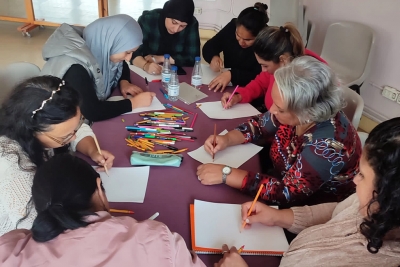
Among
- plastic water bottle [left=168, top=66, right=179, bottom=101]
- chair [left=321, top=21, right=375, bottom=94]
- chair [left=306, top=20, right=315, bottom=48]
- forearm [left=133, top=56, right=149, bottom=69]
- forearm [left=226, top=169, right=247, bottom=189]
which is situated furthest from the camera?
chair [left=306, top=20, right=315, bottom=48]

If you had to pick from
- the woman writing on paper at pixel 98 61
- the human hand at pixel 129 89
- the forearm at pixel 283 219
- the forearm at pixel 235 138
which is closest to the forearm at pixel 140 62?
the woman writing on paper at pixel 98 61

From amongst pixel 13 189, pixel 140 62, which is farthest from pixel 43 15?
pixel 13 189

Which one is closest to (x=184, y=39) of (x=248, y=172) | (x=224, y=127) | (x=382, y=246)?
(x=224, y=127)

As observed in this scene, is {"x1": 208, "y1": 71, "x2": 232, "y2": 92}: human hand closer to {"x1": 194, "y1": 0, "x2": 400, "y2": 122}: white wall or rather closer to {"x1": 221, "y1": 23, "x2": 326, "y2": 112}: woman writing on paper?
{"x1": 221, "y1": 23, "x2": 326, "y2": 112}: woman writing on paper

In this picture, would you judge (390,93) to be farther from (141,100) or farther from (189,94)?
(141,100)

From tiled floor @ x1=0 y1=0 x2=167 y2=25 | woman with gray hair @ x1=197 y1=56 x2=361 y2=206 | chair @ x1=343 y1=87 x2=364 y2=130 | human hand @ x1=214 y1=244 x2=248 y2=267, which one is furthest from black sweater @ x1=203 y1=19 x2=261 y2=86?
tiled floor @ x1=0 y1=0 x2=167 y2=25

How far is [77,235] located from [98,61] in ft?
4.23

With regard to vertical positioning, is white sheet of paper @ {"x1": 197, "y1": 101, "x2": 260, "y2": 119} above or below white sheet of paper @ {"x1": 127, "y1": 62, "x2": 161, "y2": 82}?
below

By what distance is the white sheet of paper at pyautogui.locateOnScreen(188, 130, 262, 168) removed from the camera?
148cm

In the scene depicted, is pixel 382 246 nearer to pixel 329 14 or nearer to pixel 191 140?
pixel 191 140

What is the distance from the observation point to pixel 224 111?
1881 millimetres

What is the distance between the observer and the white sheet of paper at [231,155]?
4.84 feet

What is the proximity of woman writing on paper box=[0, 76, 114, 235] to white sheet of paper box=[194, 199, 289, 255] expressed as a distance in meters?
0.54

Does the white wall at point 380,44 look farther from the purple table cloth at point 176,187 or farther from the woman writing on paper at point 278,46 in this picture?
the purple table cloth at point 176,187
